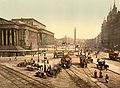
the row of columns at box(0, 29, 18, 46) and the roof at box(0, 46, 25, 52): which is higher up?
the row of columns at box(0, 29, 18, 46)

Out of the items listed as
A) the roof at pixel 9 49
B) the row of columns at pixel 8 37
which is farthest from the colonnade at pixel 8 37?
the roof at pixel 9 49

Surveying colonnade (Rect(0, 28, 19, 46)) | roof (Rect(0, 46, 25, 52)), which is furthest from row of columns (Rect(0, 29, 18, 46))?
roof (Rect(0, 46, 25, 52))

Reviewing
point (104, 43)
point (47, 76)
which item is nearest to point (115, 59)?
point (47, 76)

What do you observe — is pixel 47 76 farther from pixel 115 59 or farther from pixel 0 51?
pixel 0 51

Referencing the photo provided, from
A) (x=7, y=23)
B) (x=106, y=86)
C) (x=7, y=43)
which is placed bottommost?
(x=106, y=86)

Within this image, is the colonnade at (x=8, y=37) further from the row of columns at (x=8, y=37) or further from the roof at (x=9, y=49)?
the roof at (x=9, y=49)

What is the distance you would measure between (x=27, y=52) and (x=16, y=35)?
12.8 meters

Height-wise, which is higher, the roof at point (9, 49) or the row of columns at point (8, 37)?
the row of columns at point (8, 37)

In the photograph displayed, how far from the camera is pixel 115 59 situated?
229 feet

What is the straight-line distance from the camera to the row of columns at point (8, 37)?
9356 centimetres

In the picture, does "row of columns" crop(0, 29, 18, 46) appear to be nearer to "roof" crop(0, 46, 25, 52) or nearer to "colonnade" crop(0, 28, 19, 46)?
"colonnade" crop(0, 28, 19, 46)

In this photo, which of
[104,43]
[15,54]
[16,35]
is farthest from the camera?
[104,43]

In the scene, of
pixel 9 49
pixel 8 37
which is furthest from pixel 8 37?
pixel 9 49

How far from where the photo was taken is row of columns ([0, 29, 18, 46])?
93.6 m
